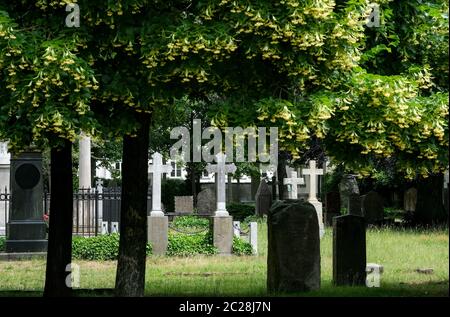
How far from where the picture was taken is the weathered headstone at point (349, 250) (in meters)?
14.5

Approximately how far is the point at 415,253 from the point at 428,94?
8.37 m

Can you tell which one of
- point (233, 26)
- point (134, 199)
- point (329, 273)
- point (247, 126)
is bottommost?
point (329, 273)

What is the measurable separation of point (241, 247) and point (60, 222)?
375 inches

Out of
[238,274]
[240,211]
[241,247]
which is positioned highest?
[240,211]

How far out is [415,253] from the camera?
2102 centimetres

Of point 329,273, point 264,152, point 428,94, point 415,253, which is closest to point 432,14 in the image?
point 428,94

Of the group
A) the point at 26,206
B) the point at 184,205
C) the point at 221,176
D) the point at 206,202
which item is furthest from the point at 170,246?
the point at 184,205

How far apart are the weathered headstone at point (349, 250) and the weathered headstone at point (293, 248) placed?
913mm

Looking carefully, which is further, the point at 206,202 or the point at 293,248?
the point at 206,202

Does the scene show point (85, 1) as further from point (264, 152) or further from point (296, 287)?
point (296, 287)

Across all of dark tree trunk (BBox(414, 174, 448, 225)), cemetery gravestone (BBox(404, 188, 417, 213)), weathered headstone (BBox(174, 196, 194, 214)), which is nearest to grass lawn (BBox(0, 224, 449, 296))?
dark tree trunk (BBox(414, 174, 448, 225))

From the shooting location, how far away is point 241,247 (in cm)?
2227

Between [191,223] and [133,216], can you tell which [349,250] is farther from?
[191,223]
